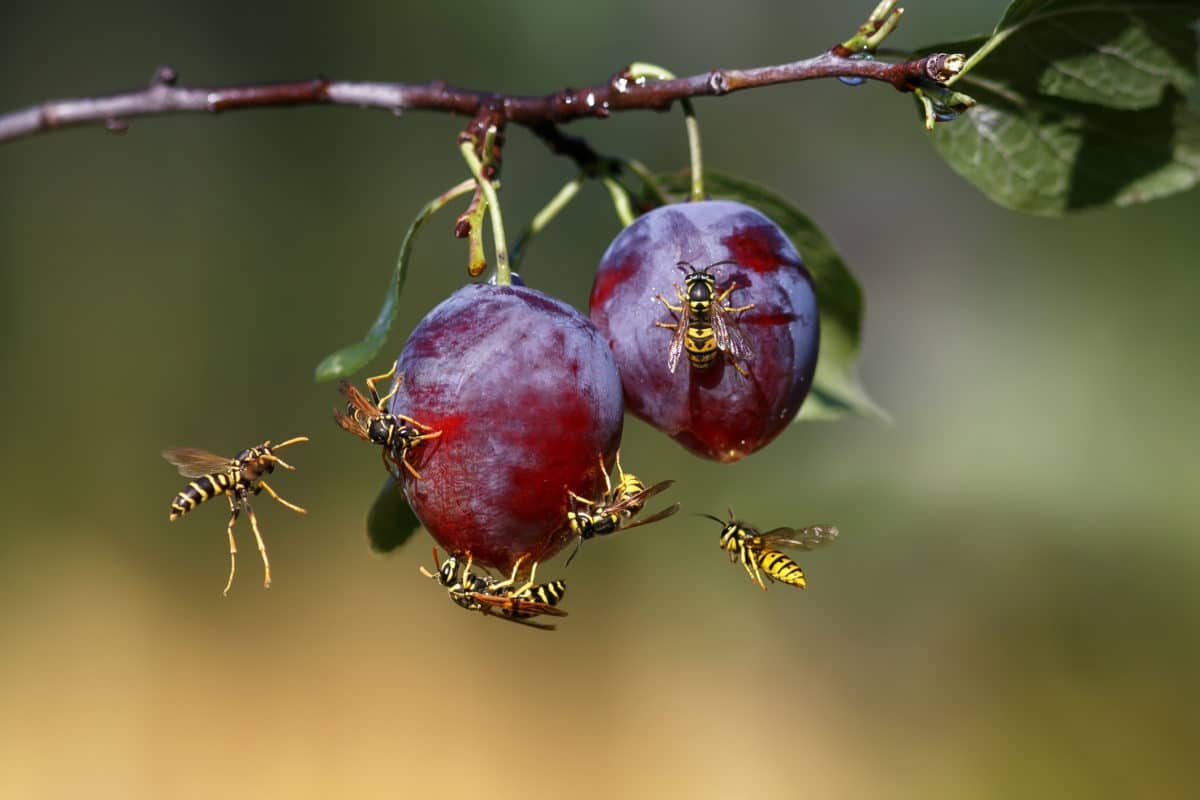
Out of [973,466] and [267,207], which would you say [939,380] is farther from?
[267,207]

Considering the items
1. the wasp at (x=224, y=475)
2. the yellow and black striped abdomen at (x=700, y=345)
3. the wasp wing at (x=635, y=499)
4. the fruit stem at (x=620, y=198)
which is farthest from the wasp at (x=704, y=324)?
the wasp at (x=224, y=475)

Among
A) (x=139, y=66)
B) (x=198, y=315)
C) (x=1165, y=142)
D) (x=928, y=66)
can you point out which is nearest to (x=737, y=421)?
(x=928, y=66)

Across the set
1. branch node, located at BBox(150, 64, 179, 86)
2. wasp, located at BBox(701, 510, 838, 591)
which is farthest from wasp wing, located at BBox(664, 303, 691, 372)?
branch node, located at BBox(150, 64, 179, 86)

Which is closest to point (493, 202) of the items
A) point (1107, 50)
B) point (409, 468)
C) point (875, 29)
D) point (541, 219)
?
point (541, 219)

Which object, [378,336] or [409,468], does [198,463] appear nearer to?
[378,336]

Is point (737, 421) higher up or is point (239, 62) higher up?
point (239, 62)
